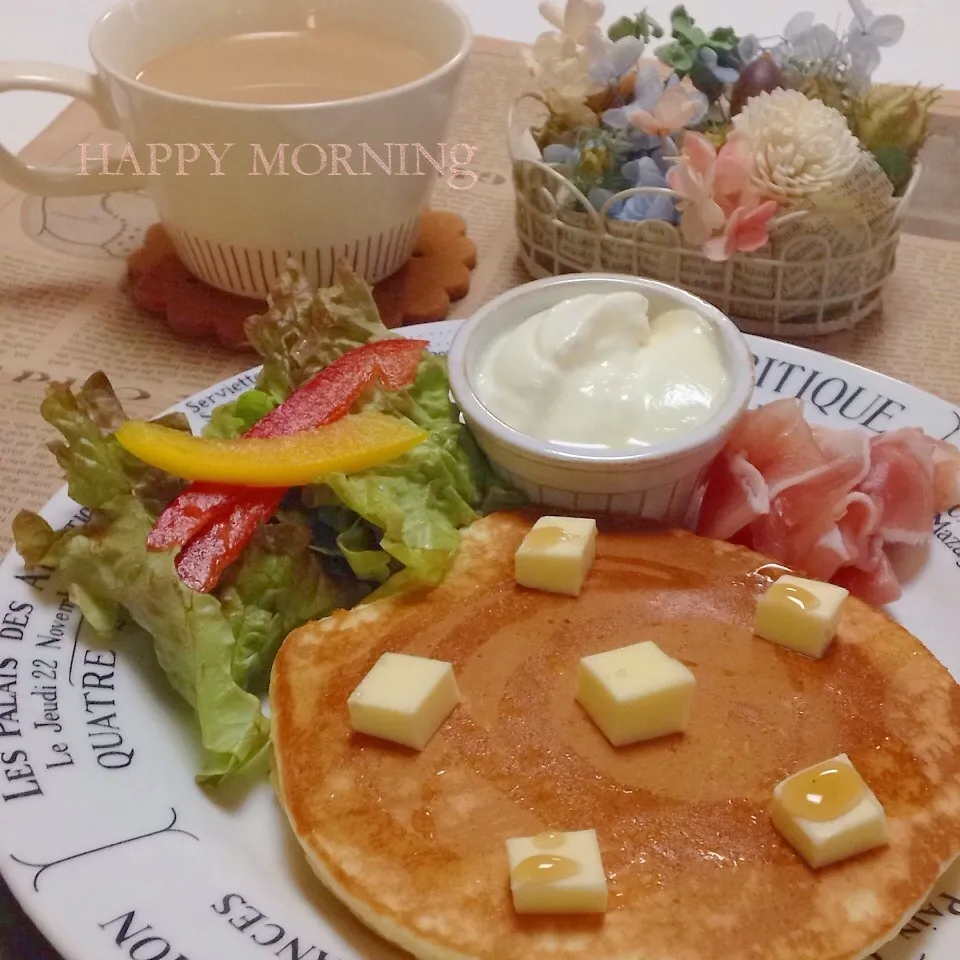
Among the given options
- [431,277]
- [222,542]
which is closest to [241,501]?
[222,542]

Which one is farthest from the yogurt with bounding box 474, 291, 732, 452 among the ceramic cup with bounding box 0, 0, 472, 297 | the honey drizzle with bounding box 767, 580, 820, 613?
the ceramic cup with bounding box 0, 0, 472, 297

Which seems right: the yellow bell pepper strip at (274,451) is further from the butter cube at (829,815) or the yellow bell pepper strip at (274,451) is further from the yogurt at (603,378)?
the butter cube at (829,815)

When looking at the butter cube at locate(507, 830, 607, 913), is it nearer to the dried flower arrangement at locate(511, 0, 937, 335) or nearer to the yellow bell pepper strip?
the yellow bell pepper strip

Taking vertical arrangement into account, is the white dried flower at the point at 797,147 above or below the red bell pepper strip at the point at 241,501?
above

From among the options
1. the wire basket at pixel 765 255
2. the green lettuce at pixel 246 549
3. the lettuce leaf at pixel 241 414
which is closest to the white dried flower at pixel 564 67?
the wire basket at pixel 765 255

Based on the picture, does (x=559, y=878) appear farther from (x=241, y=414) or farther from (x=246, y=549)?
(x=241, y=414)

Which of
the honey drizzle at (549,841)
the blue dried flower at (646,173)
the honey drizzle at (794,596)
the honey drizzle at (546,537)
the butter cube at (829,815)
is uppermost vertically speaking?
the blue dried flower at (646,173)

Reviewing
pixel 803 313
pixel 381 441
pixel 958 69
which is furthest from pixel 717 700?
pixel 958 69
